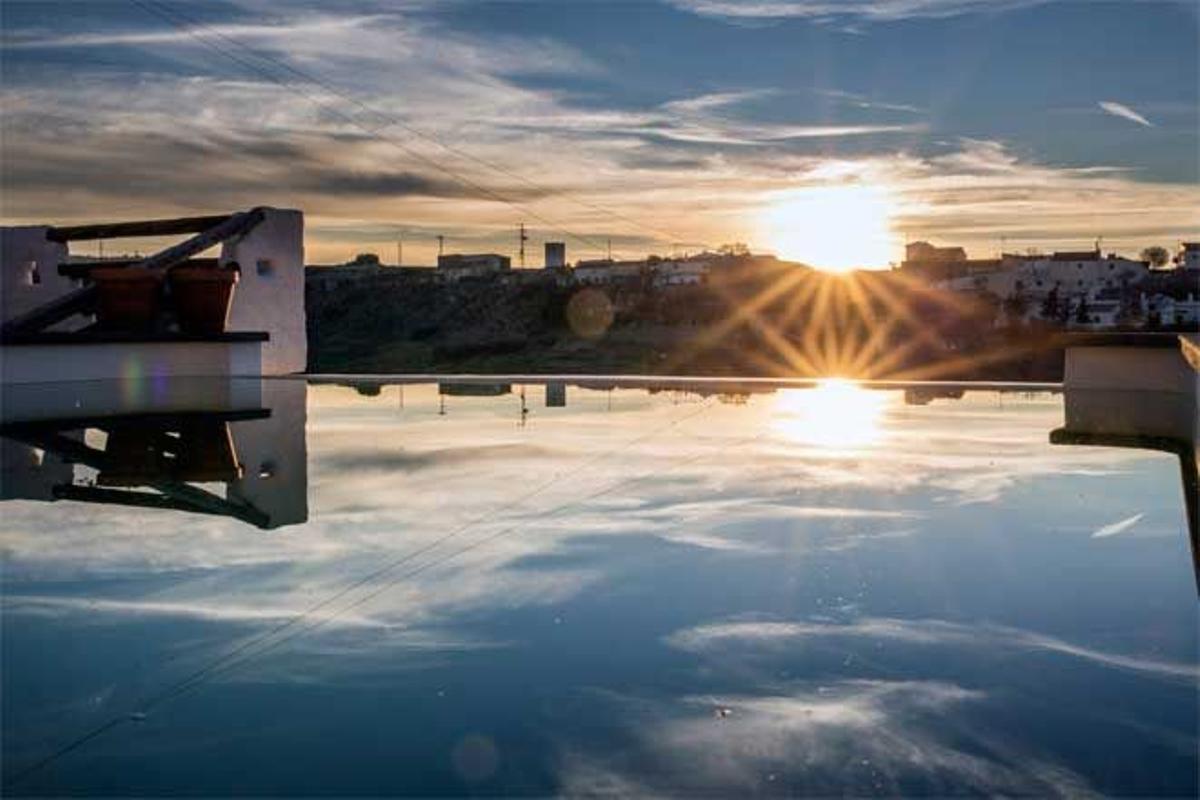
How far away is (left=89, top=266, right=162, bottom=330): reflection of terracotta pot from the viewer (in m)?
15.7

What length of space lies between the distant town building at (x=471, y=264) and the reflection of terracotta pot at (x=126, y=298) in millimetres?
86742

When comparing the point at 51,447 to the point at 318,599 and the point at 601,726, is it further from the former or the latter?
the point at 601,726

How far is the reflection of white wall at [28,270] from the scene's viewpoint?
1653 centimetres

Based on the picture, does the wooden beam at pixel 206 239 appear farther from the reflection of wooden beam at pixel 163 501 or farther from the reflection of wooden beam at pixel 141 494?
the reflection of wooden beam at pixel 163 501

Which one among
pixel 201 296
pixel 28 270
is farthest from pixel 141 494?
pixel 28 270

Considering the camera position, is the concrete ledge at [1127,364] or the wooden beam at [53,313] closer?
the concrete ledge at [1127,364]

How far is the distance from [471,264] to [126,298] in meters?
98.7

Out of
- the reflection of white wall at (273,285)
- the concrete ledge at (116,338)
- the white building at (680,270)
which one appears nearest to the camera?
the concrete ledge at (116,338)

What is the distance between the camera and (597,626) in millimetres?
4102

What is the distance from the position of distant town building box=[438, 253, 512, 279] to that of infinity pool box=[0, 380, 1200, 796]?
96.3m

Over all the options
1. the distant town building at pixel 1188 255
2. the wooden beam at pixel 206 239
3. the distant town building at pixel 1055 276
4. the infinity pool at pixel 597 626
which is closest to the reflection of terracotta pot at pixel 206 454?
the infinity pool at pixel 597 626

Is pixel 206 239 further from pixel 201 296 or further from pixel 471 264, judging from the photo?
pixel 471 264

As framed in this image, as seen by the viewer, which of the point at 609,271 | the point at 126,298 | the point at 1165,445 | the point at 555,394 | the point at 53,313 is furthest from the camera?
the point at 609,271

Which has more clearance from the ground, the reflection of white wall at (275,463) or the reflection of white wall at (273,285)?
the reflection of white wall at (273,285)
